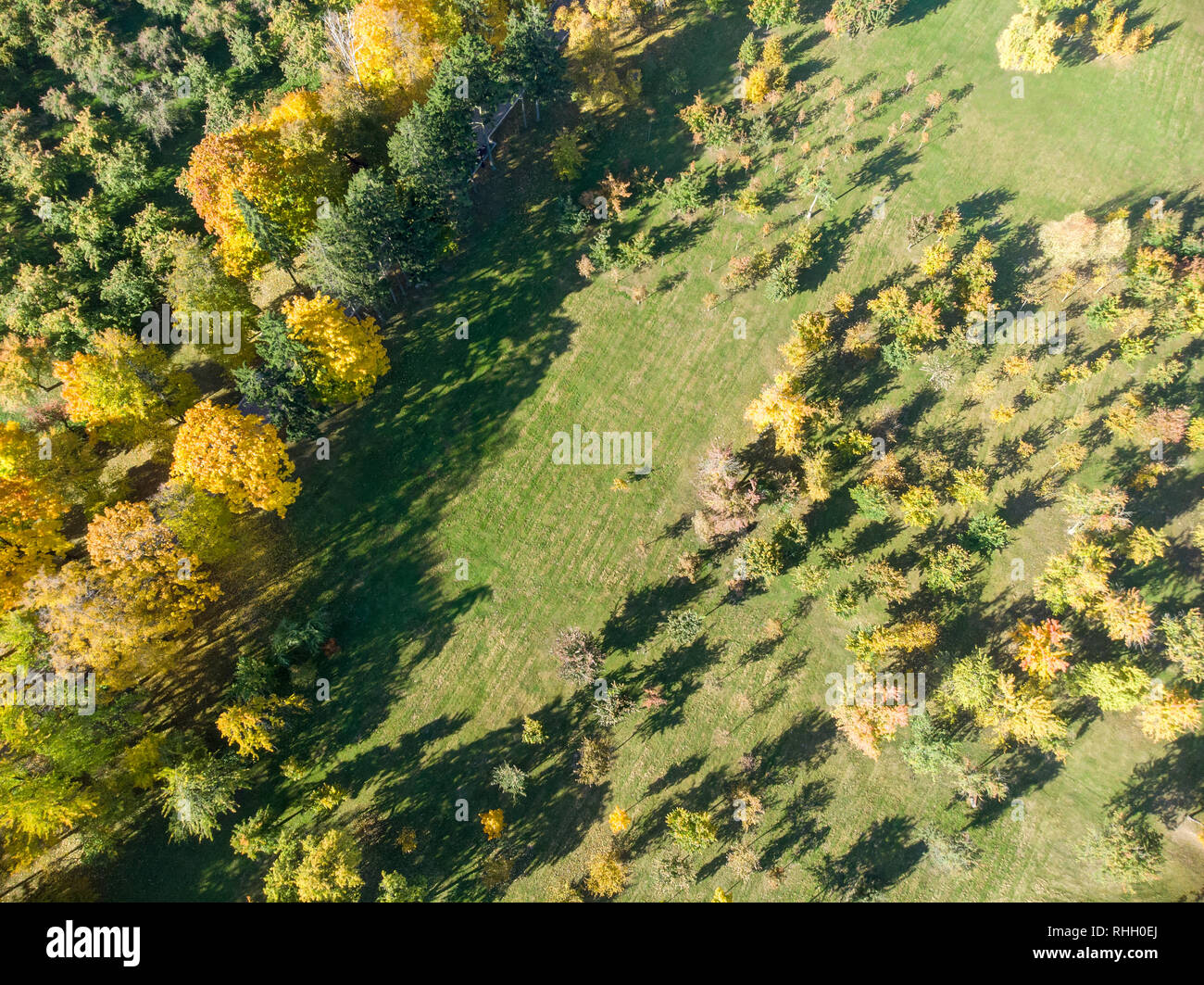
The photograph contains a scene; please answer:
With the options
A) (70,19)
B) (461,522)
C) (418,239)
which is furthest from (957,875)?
(70,19)

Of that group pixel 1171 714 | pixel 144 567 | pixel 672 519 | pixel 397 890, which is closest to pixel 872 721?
pixel 672 519

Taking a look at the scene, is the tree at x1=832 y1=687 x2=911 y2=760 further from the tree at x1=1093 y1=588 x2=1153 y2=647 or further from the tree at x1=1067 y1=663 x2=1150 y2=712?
the tree at x1=1093 y1=588 x2=1153 y2=647

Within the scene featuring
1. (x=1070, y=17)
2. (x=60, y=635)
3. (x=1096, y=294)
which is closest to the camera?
(x=60, y=635)

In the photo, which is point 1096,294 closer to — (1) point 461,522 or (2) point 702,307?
(2) point 702,307

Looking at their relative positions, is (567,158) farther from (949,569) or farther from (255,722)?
(255,722)

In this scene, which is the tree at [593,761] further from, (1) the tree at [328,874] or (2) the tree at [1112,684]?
(2) the tree at [1112,684]

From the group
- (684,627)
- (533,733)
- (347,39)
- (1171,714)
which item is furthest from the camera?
(347,39)
